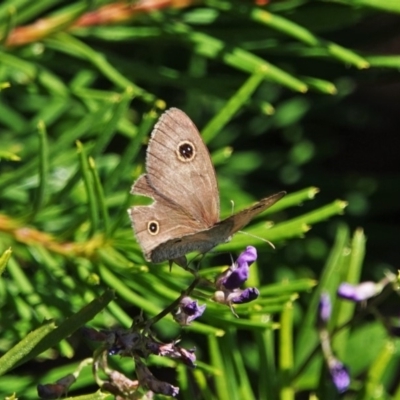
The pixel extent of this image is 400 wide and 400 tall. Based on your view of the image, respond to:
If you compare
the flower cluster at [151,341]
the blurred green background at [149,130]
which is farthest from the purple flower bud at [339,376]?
the flower cluster at [151,341]

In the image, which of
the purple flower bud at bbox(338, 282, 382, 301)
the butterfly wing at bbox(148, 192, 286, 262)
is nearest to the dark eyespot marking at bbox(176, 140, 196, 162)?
the butterfly wing at bbox(148, 192, 286, 262)

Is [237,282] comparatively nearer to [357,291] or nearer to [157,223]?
[157,223]

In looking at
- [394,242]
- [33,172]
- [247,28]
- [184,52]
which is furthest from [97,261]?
[394,242]

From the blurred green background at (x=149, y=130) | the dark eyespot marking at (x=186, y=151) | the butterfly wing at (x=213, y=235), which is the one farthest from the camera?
the blurred green background at (x=149, y=130)

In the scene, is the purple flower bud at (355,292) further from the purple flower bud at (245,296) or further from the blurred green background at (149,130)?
the purple flower bud at (245,296)

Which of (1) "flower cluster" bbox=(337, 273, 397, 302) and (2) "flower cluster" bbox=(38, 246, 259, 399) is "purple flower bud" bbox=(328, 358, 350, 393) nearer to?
(1) "flower cluster" bbox=(337, 273, 397, 302)

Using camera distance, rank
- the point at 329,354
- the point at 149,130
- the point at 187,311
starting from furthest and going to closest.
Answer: the point at 149,130 → the point at 329,354 → the point at 187,311

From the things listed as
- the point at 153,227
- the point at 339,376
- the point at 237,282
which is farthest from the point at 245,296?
the point at 339,376
